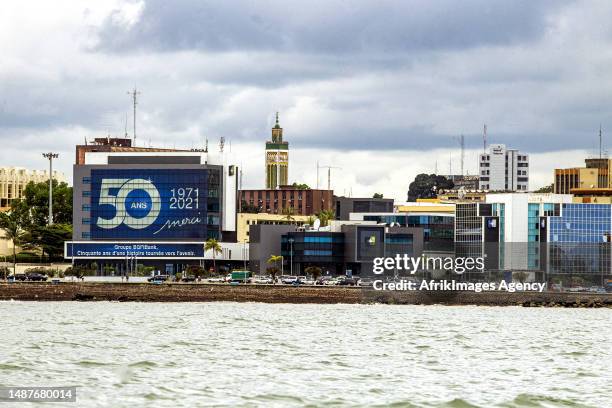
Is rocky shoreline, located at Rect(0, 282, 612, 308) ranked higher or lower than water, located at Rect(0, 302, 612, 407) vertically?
higher

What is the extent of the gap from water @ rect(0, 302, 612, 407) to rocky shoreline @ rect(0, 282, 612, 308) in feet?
118

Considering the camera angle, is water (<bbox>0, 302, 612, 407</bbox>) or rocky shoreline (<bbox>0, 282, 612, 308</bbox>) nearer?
water (<bbox>0, 302, 612, 407</bbox>)

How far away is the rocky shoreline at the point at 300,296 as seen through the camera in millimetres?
167125

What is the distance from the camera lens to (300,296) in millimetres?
179125

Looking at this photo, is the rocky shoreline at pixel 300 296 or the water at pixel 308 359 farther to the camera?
the rocky shoreline at pixel 300 296

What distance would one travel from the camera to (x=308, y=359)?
255ft

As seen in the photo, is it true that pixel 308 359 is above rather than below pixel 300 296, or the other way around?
below

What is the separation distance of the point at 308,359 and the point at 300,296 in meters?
101

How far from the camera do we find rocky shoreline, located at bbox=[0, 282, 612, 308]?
167 metres

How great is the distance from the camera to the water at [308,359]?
60.8m

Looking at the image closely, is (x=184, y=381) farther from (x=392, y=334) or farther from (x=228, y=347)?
(x=392, y=334)

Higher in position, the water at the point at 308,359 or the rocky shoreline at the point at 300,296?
the rocky shoreline at the point at 300,296

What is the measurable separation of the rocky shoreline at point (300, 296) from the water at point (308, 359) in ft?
118

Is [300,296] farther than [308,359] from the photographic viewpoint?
Yes
